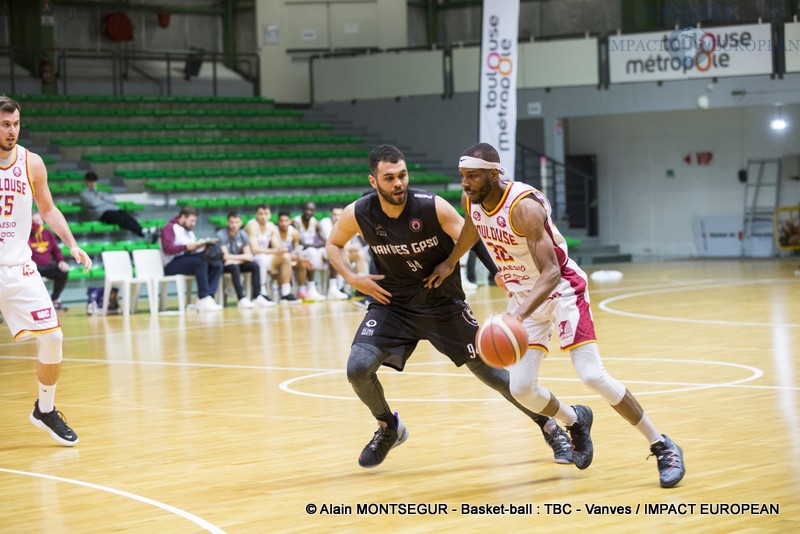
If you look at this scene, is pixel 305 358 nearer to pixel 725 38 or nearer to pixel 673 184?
pixel 725 38

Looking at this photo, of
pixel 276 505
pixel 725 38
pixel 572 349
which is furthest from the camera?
pixel 725 38

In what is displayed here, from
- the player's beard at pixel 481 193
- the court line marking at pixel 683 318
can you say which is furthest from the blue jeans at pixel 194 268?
the player's beard at pixel 481 193

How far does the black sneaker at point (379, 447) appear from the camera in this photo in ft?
19.3

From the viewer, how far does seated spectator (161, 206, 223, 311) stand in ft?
55.3

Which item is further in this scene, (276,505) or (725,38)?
(725,38)

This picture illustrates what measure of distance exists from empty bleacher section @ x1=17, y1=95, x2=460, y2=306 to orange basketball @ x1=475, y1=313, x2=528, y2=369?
14.4m

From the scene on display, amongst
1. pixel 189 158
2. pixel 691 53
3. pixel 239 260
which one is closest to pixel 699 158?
pixel 691 53

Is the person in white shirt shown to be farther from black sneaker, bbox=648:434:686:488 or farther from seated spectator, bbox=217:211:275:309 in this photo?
black sneaker, bbox=648:434:686:488

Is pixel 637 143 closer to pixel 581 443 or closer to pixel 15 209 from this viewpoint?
pixel 15 209

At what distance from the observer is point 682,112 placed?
27688 millimetres

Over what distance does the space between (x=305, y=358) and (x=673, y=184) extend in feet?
61.9

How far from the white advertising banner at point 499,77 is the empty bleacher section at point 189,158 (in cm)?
418

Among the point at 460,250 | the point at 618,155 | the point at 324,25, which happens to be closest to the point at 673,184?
the point at 618,155

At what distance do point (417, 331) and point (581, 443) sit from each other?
3.37 ft
